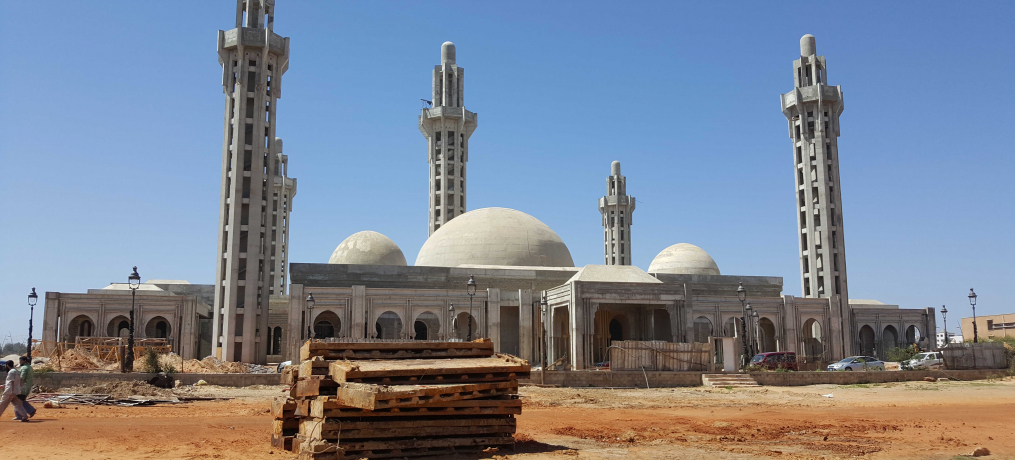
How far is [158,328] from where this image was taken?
47.7 metres

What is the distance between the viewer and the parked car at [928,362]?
124ft

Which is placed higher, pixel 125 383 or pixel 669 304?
pixel 669 304

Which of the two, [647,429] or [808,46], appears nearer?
[647,429]

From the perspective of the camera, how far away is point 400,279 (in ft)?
158

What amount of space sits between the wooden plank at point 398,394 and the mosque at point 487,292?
22905mm

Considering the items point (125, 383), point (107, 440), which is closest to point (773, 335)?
point (125, 383)

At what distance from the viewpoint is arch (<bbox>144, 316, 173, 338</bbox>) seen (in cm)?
4541

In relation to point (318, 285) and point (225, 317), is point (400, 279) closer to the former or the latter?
point (318, 285)

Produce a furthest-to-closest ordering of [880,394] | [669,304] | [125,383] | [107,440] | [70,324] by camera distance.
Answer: [70,324], [669,304], [880,394], [125,383], [107,440]

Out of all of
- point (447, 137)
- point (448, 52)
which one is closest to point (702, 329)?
point (447, 137)

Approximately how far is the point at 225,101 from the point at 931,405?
38.3 m

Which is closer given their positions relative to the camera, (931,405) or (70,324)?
(931,405)

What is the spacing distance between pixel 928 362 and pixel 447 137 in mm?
36590

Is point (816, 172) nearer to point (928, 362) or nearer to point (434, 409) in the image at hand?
point (928, 362)
